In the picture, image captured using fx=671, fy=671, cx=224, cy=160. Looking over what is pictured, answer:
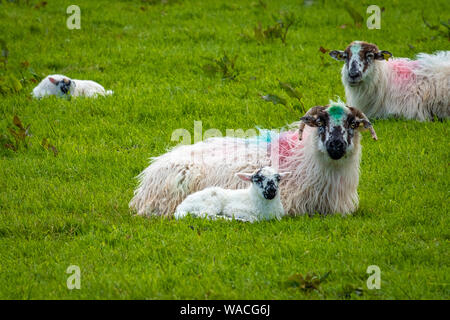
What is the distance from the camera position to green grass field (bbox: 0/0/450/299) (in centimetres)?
555

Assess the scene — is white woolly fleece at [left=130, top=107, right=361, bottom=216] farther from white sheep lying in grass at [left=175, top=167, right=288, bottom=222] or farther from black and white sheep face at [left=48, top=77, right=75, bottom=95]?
black and white sheep face at [left=48, top=77, right=75, bottom=95]

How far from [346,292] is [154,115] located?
5.68 meters

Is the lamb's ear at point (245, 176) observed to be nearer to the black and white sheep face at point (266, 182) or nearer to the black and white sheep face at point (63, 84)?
the black and white sheep face at point (266, 182)

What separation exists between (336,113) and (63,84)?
5.92 m

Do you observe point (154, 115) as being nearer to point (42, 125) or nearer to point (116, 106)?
point (116, 106)

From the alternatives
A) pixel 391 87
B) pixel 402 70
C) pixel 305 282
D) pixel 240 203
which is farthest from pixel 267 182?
pixel 402 70

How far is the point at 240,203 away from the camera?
667cm

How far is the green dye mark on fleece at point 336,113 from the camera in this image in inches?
263

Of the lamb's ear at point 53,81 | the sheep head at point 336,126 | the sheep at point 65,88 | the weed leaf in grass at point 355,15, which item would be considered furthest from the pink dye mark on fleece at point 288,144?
the weed leaf in grass at point 355,15

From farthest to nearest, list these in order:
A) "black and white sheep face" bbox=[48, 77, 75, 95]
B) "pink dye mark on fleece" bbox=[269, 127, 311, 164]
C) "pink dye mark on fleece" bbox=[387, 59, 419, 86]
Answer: "black and white sheep face" bbox=[48, 77, 75, 95]
"pink dye mark on fleece" bbox=[387, 59, 419, 86]
"pink dye mark on fleece" bbox=[269, 127, 311, 164]

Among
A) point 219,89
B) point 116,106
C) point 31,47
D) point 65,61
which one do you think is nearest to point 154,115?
point 116,106

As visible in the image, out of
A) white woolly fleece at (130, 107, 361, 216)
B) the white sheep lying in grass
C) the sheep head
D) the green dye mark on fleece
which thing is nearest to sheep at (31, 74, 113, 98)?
white woolly fleece at (130, 107, 361, 216)

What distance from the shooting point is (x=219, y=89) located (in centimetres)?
1119

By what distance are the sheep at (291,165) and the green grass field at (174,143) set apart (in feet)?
1.08
